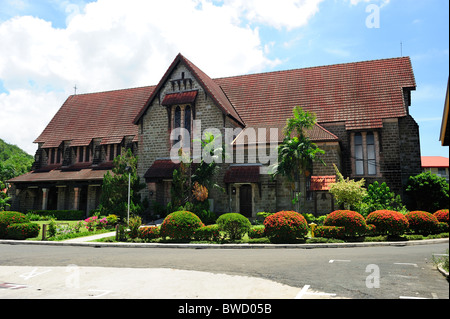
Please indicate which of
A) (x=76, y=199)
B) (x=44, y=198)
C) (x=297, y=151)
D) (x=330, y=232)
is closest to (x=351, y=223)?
(x=330, y=232)

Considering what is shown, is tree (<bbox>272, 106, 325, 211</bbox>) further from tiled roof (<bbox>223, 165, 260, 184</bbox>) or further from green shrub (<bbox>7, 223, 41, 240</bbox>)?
green shrub (<bbox>7, 223, 41, 240</bbox>)

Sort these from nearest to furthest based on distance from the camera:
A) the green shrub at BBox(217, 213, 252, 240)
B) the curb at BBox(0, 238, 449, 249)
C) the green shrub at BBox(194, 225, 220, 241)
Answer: the curb at BBox(0, 238, 449, 249) < the green shrub at BBox(217, 213, 252, 240) < the green shrub at BBox(194, 225, 220, 241)

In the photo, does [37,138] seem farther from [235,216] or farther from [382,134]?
[382,134]

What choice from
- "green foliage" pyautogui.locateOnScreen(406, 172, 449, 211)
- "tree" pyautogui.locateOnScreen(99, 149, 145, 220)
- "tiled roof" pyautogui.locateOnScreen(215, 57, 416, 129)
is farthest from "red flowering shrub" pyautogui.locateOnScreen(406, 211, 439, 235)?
"tree" pyautogui.locateOnScreen(99, 149, 145, 220)

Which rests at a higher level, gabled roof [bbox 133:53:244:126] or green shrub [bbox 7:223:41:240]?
gabled roof [bbox 133:53:244:126]

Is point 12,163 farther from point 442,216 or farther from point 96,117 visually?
point 442,216

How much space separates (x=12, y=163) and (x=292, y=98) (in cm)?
5209

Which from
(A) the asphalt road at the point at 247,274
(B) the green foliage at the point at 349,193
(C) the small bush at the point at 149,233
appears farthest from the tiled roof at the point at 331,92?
(A) the asphalt road at the point at 247,274

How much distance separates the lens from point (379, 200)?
2172 centimetres

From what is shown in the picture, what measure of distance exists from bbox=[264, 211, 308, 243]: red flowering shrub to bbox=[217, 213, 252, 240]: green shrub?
3.97 ft

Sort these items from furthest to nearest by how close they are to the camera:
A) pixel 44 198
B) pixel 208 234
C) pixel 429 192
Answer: pixel 44 198, pixel 429 192, pixel 208 234

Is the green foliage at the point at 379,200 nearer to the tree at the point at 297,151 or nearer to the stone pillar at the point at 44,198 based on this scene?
the tree at the point at 297,151

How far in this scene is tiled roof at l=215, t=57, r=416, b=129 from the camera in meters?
26.3

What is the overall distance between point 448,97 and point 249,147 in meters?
18.9
